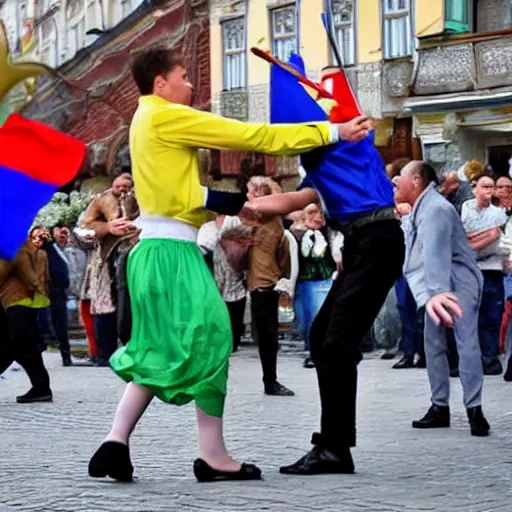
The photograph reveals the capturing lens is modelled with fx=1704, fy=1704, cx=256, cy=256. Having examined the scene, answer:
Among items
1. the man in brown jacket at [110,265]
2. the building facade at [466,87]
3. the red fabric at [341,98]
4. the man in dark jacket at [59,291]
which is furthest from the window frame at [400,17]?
the red fabric at [341,98]

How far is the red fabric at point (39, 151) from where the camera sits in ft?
20.8

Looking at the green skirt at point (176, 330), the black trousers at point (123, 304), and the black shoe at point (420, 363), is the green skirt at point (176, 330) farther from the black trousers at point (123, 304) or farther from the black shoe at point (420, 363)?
the black shoe at point (420, 363)

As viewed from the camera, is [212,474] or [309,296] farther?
[309,296]

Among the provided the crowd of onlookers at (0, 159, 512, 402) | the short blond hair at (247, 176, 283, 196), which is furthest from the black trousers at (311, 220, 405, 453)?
the short blond hair at (247, 176, 283, 196)

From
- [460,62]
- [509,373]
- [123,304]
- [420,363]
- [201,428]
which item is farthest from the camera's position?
[460,62]

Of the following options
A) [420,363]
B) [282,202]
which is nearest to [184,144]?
[282,202]

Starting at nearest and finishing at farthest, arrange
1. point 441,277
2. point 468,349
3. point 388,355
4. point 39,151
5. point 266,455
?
point 39,151, point 266,455, point 441,277, point 468,349, point 388,355

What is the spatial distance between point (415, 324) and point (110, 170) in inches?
381

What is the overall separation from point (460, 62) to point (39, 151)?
17.5 m

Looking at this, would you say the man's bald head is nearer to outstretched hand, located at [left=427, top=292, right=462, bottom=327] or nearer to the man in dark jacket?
outstretched hand, located at [left=427, top=292, right=462, bottom=327]

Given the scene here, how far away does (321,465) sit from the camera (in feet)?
24.7

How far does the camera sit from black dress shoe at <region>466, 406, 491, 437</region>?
30.5ft

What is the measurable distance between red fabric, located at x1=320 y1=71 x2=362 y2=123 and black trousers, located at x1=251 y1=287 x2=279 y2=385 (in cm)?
470

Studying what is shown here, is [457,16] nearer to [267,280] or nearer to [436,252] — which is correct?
[267,280]
